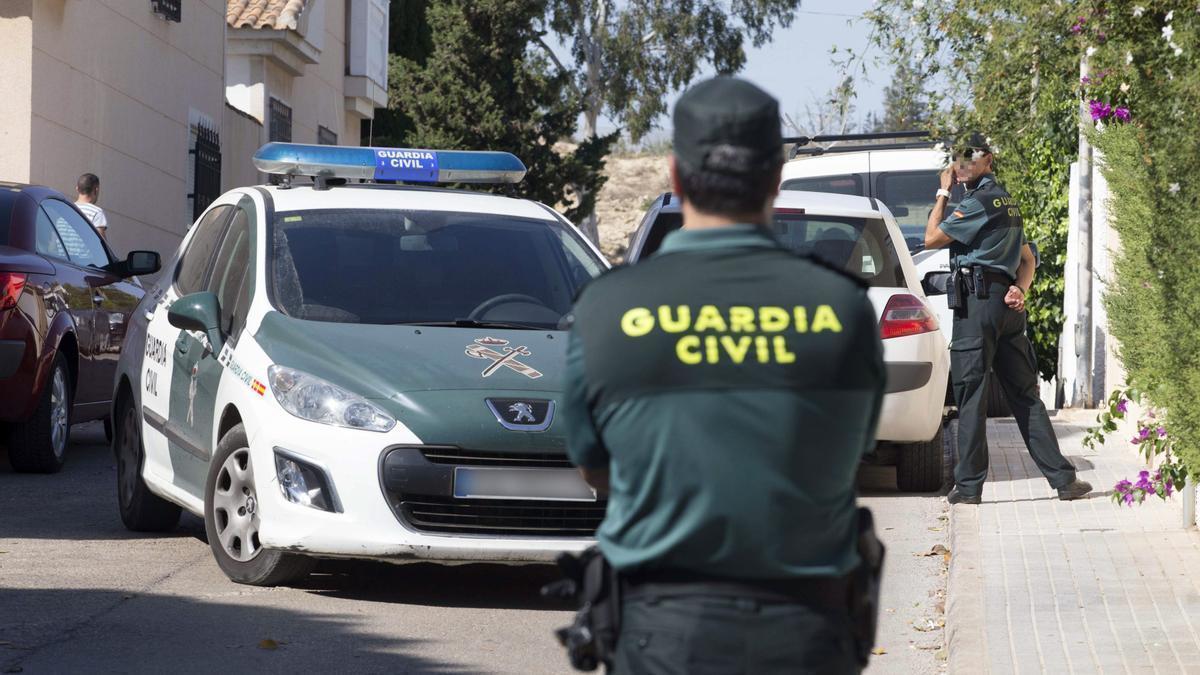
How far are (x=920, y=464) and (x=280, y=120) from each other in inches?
750

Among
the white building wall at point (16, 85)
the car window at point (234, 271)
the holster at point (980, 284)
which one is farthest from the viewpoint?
the white building wall at point (16, 85)

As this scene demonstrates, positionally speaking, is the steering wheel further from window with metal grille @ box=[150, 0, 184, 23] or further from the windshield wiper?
window with metal grille @ box=[150, 0, 184, 23]

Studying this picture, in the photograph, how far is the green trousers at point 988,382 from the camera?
9.30 m

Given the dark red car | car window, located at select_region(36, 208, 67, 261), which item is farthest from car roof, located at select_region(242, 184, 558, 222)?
car window, located at select_region(36, 208, 67, 261)

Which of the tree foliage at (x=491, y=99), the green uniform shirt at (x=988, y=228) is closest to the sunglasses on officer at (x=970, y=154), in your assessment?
the green uniform shirt at (x=988, y=228)

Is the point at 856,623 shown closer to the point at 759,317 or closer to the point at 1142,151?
the point at 759,317

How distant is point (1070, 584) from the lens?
7.38 meters

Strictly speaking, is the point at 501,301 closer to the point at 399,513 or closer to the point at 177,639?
the point at 399,513

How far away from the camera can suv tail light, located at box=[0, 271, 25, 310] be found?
32.7ft

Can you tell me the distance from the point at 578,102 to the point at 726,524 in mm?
44164

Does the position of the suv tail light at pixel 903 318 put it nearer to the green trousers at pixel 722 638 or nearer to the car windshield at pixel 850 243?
the car windshield at pixel 850 243

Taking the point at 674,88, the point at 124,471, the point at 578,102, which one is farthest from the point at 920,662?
the point at 674,88

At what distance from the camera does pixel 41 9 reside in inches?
655

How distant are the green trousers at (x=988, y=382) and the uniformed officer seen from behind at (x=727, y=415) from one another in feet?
21.3
